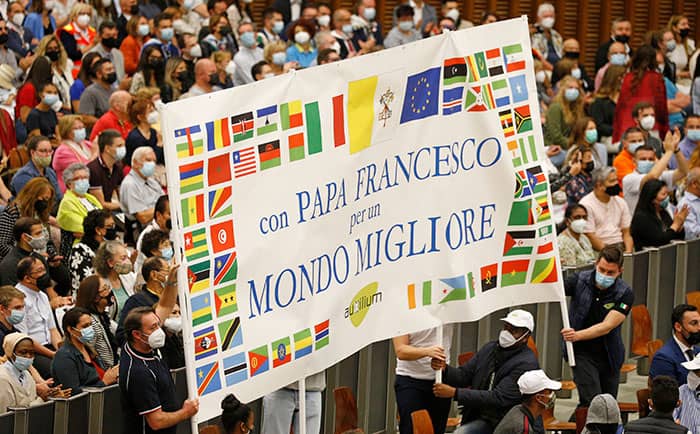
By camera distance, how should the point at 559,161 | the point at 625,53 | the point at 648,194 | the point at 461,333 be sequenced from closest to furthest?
the point at 461,333 → the point at 648,194 → the point at 559,161 → the point at 625,53

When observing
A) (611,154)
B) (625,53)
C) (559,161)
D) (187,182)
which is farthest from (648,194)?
(187,182)

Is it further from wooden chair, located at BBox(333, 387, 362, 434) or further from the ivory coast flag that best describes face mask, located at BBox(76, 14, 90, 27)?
the ivory coast flag

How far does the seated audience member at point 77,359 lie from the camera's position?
10031mm

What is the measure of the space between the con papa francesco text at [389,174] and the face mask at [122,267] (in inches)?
99.7

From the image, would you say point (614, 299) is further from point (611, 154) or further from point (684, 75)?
point (684, 75)

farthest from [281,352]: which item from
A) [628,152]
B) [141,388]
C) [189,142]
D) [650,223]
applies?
[628,152]

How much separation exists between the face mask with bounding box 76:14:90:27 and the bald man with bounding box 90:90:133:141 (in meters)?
3.18

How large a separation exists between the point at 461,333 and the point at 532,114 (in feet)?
9.84

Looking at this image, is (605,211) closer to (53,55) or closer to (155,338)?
(53,55)

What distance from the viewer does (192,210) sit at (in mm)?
8312

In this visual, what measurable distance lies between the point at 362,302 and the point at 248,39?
9.18 m

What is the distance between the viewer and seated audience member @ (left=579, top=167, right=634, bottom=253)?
14023mm

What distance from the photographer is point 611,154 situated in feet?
59.2

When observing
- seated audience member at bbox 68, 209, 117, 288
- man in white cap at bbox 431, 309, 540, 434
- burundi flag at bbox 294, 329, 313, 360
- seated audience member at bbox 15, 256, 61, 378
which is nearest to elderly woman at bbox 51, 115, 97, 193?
seated audience member at bbox 68, 209, 117, 288
